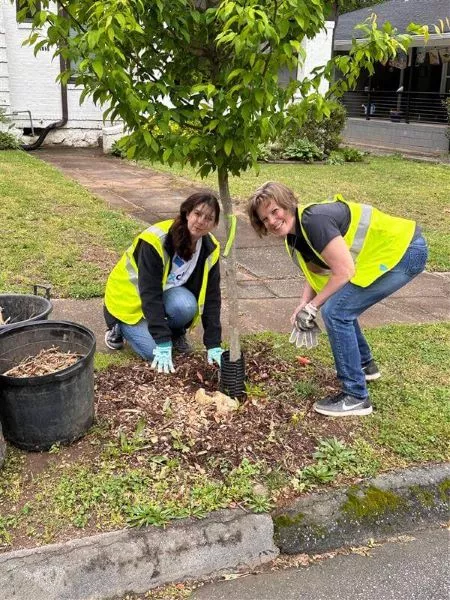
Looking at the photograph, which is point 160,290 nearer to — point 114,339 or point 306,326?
point 114,339

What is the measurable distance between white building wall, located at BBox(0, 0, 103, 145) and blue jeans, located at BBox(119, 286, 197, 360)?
12484 millimetres

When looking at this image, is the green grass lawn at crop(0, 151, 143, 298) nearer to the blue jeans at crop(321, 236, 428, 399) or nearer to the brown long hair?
the brown long hair

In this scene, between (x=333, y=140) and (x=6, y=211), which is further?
(x=333, y=140)

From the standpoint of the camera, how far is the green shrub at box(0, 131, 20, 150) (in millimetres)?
14352

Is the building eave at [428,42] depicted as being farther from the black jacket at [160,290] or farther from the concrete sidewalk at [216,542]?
the concrete sidewalk at [216,542]

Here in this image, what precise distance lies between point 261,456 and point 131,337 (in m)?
1.39

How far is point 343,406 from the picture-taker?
140 inches

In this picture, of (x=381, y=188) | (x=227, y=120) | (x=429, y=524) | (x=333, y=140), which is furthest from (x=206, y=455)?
(x=333, y=140)

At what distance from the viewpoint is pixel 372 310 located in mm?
5457

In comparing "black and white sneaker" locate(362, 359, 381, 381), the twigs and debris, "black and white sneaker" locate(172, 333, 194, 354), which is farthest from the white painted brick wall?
the twigs and debris

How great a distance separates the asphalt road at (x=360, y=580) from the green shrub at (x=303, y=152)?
43.0ft

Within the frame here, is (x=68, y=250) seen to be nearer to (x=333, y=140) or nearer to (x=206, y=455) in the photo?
(x=206, y=455)

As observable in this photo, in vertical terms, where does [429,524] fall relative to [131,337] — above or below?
below

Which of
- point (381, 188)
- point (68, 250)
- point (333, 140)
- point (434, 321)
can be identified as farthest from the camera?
point (333, 140)
